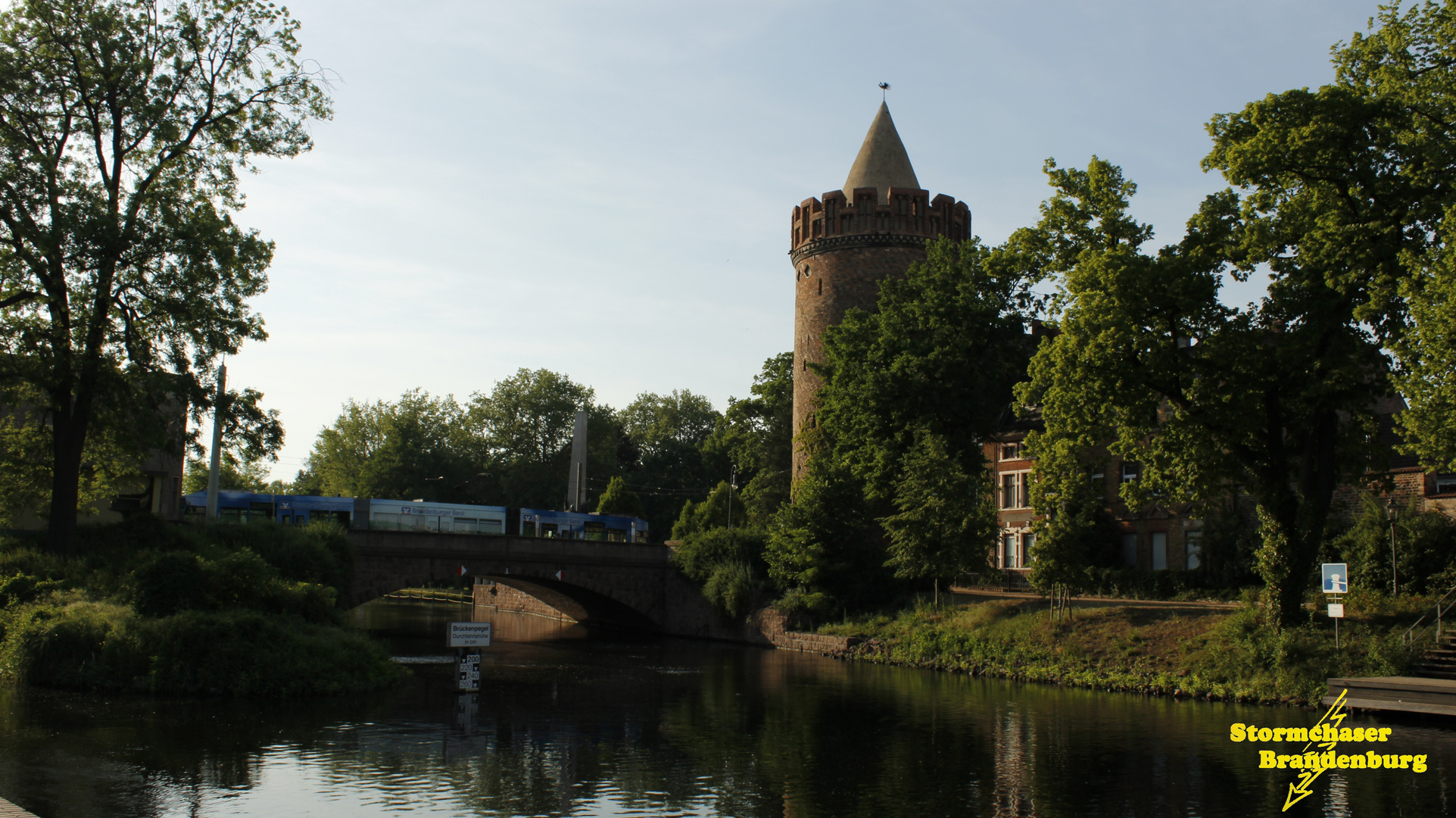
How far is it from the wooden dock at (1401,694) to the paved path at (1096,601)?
329 inches

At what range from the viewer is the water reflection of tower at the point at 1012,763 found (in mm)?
13711

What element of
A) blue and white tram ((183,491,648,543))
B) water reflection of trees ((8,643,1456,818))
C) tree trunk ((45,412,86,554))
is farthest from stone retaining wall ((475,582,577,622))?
water reflection of trees ((8,643,1456,818))

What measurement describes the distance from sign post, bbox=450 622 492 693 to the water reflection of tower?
11.0m

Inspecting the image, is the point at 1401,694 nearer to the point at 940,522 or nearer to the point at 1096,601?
the point at 1096,601

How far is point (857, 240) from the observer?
49.1 m

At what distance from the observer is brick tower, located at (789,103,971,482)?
1925 inches

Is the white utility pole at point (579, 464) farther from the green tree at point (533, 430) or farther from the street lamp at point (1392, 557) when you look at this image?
the street lamp at point (1392, 557)

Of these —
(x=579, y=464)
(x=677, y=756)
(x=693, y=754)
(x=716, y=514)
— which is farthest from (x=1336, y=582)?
(x=579, y=464)

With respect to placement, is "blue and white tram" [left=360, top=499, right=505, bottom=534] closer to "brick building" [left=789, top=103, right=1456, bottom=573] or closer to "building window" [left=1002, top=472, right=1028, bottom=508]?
"brick building" [left=789, top=103, right=1456, bottom=573]

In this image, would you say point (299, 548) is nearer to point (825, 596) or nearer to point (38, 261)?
point (38, 261)

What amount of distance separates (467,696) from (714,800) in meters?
11.7

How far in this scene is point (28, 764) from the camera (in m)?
14.4

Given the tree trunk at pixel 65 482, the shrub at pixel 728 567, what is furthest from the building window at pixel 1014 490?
the tree trunk at pixel 65 482

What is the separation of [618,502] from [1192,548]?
1623 inches
